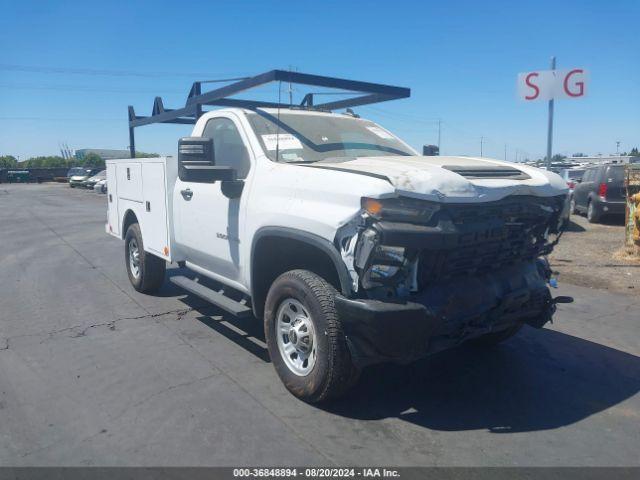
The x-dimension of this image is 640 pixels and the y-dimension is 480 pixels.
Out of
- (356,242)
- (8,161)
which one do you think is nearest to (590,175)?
(356,242)

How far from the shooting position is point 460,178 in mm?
3396

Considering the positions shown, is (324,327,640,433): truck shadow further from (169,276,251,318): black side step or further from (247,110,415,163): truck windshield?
(247,110,415,163): truck windshield

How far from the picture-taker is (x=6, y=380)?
4.31 metres

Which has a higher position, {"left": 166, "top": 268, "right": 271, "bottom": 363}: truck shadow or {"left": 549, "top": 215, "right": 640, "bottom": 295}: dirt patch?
{"left": 549, "top": 215, "right": 640, "bottom": 295}: dirt patch

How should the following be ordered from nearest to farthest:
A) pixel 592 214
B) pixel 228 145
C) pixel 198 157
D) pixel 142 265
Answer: pixel 198 157 → pixel 228 145 → pixel 142 265 → pixel 592 214

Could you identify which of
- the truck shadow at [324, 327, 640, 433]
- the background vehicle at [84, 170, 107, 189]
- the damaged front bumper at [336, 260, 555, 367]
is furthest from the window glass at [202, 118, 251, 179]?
the background vehicle at [84, 170, 107, 189]

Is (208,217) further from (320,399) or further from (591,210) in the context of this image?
(591,210)

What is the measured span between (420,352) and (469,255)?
0.72 m

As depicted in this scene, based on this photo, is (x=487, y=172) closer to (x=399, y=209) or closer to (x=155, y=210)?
Result: (x=399, y=209)

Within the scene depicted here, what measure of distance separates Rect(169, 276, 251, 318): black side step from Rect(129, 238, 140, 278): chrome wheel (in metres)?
1.60

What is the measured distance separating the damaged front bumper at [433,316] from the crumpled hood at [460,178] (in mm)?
598

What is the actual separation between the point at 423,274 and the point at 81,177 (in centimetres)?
4071

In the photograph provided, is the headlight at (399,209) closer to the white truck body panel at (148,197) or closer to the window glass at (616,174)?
the white truck body panel at (148,197)

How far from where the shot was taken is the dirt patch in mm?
7684
